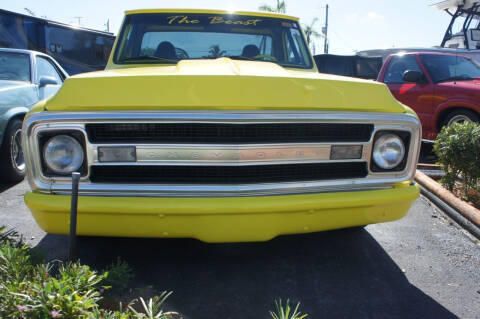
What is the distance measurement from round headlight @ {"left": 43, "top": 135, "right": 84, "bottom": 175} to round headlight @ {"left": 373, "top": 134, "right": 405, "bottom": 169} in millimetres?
1664

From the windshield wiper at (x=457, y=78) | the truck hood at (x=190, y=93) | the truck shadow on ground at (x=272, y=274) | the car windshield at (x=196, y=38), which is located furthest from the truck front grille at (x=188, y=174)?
the windshield wiper at (x=457, y=78)

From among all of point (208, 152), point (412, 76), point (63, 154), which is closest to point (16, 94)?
point (63, 154)

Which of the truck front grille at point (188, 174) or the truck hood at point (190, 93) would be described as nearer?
the truck hood at point (190, 93)

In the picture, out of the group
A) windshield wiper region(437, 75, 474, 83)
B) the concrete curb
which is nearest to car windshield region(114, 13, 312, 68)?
the concrete curb

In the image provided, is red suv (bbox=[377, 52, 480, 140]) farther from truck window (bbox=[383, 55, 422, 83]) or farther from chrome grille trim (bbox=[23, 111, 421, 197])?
chrome grille trim (bbox=[23, 111, 421, 197])

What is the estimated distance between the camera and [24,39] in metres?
10.1

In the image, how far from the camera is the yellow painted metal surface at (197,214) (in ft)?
6.54

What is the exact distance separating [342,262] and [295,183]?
0.86m

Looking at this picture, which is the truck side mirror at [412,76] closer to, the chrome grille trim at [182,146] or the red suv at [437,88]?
the red suv at [437,88]

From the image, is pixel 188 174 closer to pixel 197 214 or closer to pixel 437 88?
pixel 197 214

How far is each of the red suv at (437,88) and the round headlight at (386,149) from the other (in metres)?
4.14

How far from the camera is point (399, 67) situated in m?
6.99

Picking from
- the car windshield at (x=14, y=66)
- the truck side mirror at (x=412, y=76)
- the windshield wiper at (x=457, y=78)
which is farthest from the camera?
the windshield wiper at (x=457, y=78)

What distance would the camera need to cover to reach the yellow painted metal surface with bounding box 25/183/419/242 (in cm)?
199
